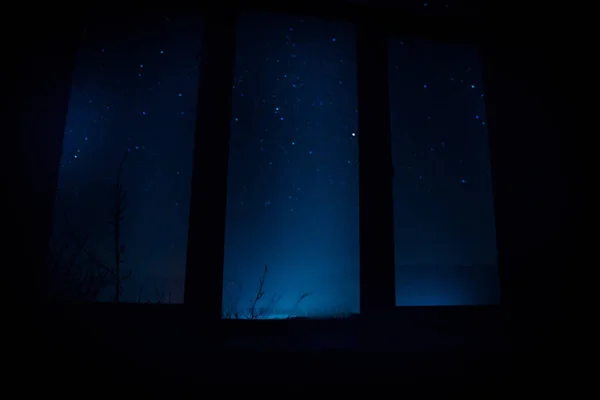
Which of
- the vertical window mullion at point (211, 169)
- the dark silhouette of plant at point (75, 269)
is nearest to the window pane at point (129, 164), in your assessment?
the dark silhouette of plant at point (75, 269)

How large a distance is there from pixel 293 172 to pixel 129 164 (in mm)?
720

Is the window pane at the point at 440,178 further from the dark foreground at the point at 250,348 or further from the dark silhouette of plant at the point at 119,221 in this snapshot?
the dark silhouette of plant at the point at 119,221

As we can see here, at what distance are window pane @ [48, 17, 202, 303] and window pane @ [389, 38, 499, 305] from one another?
100cm

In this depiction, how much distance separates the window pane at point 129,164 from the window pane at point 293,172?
231 millimetres

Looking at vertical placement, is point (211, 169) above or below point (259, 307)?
above

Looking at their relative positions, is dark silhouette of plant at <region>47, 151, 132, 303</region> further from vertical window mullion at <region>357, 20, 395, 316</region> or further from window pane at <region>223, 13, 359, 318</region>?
vertical window mullion at <region>357, 20, 395, 316</region>

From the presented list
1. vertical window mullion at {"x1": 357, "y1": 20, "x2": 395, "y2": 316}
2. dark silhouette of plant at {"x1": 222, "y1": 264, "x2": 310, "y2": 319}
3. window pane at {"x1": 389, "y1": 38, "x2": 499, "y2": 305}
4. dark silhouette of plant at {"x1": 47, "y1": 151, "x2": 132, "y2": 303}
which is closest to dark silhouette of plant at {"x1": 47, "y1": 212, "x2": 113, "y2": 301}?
dark silhouette of plant at {"x1": 47, "y1": 151, "x2": 132, "y2": 303}

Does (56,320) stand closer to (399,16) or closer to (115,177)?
(115,177)

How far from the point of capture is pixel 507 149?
159 cm

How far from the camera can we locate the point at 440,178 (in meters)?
1.69

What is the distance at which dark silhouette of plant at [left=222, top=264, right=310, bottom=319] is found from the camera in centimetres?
136

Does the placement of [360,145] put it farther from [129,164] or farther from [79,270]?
[79,270]

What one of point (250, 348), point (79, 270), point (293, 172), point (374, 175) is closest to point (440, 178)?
point (374, 175)

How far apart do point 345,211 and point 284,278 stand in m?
0.41
